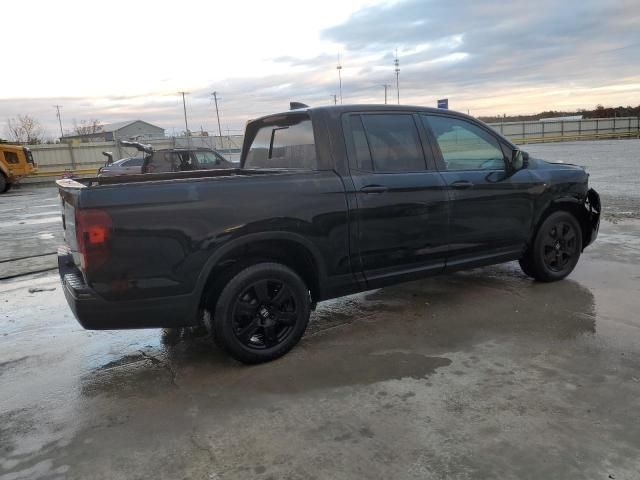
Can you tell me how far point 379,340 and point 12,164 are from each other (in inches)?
966

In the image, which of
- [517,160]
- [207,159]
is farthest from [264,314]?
[207,159]

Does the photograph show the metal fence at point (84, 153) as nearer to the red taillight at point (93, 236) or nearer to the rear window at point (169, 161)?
the rear window at point (169, 161)

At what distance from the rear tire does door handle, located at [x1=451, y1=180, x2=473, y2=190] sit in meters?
1.22

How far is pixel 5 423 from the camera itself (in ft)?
10.6

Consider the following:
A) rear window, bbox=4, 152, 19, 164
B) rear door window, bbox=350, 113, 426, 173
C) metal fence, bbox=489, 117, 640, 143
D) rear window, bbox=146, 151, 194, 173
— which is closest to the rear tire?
rear door window, bbox=350, 113, 426, 173

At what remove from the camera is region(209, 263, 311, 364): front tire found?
3666mm

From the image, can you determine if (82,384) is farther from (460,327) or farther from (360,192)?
(460,327)

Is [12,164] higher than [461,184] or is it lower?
higher

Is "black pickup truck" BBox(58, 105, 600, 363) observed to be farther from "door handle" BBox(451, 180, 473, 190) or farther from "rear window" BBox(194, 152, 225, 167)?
"rear window" BBox(194, 152, 225, 167)

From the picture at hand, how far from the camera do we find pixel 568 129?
5522 centimetres

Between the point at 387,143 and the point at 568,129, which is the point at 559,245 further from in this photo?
the point at 568,129

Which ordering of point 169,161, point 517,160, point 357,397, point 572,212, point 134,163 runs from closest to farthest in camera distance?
point 357,397, point 517,160, point 572,212, point 169,161, point 134,163

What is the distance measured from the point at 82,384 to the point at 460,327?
10.0ft

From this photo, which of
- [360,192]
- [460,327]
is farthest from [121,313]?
[460,327]
